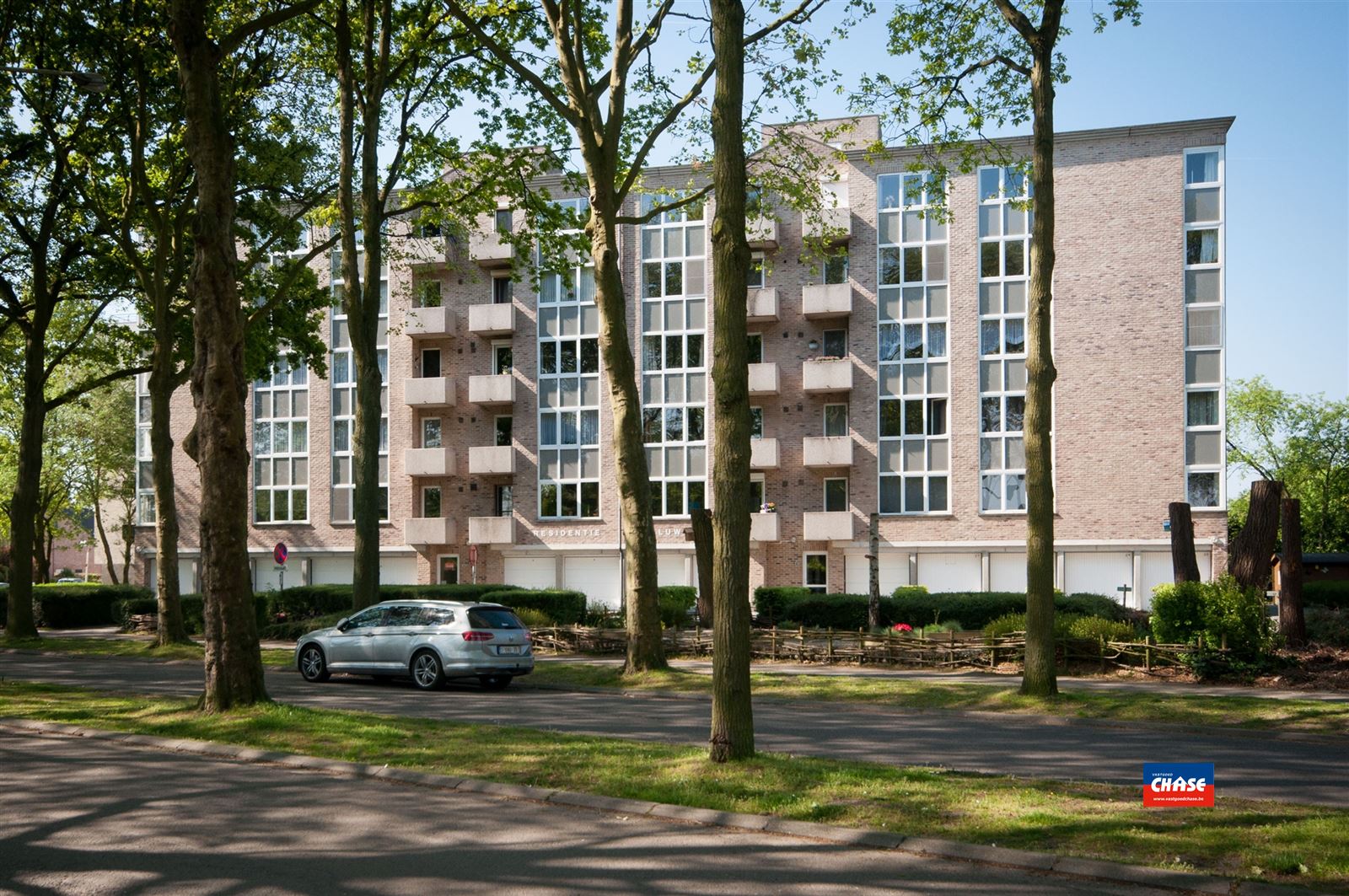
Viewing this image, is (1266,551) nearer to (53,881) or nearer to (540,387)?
(53,881)

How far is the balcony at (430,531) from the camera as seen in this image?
4856cm

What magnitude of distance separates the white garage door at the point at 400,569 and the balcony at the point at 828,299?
1966 cm

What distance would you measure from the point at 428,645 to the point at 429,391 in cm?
2989

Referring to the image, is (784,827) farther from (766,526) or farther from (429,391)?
(429,391)

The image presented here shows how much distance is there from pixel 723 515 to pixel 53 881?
551cm

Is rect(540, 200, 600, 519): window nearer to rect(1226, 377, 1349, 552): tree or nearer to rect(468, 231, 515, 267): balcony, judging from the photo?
rect(468, 231, 515, 267): balcony

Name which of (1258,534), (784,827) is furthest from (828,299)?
(784,827)

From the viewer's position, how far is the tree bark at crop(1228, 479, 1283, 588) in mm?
22031

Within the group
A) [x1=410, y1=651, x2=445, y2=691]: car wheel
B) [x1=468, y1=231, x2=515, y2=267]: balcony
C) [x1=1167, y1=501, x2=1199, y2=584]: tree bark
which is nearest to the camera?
[x1=410, y1=651, x2=445, y2=691]: car wheel

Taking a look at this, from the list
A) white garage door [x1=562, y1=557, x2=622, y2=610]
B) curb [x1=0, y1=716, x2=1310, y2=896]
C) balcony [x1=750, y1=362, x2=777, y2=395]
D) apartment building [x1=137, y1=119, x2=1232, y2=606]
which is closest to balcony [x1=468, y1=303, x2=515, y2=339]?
apartment building [x1=137, y1=119, x2=1232, y2=606]

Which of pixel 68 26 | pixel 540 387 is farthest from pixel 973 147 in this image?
pixel 540 387

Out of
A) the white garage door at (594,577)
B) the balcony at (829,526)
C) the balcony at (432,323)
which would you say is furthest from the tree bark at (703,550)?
the balcony at (432,323)

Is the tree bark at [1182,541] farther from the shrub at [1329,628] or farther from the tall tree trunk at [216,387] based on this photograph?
the tall tree trunk at [216,387]

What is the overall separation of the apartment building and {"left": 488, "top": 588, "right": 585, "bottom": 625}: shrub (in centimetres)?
796
